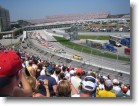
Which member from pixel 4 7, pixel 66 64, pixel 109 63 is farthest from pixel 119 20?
pixel 4 7

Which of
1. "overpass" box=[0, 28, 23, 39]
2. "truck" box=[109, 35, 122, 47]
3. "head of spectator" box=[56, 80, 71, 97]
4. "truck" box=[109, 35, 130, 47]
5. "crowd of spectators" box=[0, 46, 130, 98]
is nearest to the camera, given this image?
"head of spectator" box=[56, 80, 71, 97]

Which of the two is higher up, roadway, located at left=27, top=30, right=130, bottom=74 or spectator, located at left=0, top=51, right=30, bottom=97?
spectator, located at left=0, top=51, right=30, bottom=97

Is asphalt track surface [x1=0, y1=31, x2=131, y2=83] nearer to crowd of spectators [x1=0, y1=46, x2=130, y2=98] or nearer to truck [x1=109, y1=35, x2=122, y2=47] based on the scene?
crowd of spectators [x1=0, y1=46, x2=130, y2=98]

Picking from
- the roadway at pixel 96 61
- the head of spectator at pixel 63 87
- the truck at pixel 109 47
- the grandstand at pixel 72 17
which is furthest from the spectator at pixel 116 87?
the head of spectator at pixel 63 87

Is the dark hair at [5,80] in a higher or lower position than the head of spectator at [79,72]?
higher

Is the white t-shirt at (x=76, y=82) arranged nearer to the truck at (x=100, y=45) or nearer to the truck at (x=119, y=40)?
the truck at (x=100, y=45)

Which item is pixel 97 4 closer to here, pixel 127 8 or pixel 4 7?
pixel 127 8

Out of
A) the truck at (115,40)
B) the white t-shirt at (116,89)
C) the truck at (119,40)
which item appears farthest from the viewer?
the truck at (115,40)

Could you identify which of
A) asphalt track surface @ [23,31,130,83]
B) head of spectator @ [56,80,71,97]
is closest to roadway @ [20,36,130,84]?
asphalt track surface @ [23,31,130,83]

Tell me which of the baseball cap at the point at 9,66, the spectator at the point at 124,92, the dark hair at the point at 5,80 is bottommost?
the spectator at the point at 124,92
